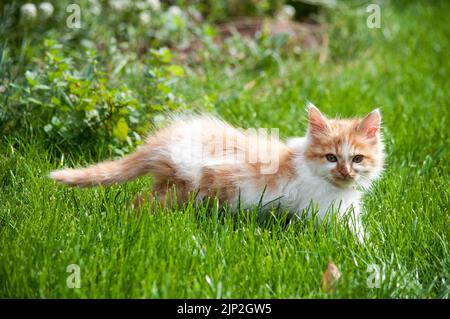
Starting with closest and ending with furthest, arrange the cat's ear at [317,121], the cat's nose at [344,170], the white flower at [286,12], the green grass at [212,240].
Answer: the green grass at [212,240], the cat's nose at [344,170], the cat's ear at [317,121], the white flower at [286,12]

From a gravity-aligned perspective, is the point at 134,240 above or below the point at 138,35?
below

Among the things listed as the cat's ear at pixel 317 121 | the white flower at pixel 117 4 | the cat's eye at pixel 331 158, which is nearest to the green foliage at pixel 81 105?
the cat's ear at pixel 317 121

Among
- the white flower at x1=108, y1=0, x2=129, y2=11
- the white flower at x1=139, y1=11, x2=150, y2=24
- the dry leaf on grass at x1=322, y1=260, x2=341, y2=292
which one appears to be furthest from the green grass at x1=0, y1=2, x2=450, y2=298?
the white flower at x1=108, y1=0, x2=129, y2=11

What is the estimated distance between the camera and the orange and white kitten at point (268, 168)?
3.09 metres

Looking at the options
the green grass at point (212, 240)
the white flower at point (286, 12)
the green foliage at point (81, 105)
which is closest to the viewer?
the green grass at point (212, 240)

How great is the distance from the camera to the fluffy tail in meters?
3.08

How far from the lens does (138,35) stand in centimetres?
552

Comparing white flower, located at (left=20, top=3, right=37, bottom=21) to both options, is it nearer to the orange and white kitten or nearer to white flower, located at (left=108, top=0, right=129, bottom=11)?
white flower, located at (left=108, top=0, right=129, bottom=11)

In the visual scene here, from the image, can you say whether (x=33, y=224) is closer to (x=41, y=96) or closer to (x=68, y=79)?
(x=68, y=79)

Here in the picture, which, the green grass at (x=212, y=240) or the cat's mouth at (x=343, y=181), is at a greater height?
the cat's mouth at (x=343, y=181)

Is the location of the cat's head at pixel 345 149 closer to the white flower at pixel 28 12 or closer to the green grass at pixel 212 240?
the green grass at pixel 212 240
